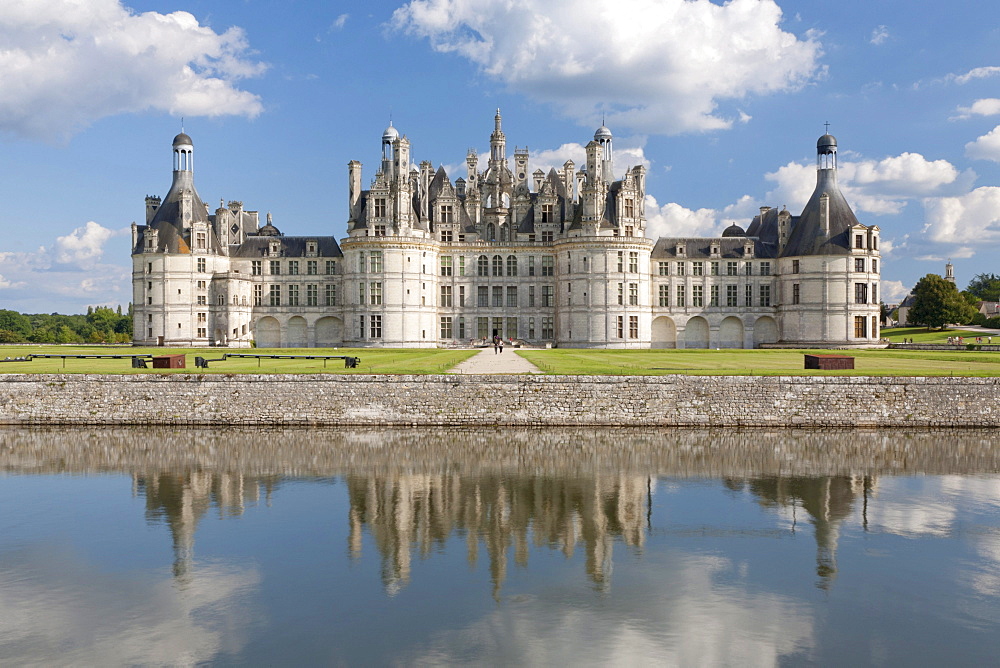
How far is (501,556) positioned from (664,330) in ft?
194

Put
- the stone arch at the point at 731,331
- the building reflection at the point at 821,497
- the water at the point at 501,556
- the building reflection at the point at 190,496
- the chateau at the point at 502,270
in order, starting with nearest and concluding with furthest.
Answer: the water at the point at 501,556, the building reflection at the point at 821,497, the building reflection at the point at 190,496, the chateau at the point at 502,270, the stone arch at the point at 731,331

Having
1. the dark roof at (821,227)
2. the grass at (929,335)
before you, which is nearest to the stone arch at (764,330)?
the dark roof at (821,227)

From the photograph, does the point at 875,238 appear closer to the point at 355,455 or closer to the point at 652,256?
the point at 652,256

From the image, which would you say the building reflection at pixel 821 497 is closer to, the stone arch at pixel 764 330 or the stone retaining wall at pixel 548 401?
the stone retaining wall at pixel 548 401

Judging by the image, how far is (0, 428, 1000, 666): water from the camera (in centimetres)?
1327

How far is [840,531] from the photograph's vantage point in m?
19.4

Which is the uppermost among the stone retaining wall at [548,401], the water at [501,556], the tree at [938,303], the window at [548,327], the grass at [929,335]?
the tree at [938,303]

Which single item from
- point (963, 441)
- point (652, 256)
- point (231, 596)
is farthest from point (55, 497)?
point (652, 256)

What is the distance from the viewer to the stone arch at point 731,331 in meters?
74.1

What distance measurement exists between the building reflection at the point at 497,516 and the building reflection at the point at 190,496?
278 centimetres

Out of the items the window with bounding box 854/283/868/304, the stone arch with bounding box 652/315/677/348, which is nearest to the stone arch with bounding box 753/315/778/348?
the stone arch with bounding box 652/315/677/348

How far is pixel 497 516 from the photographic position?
2047cm

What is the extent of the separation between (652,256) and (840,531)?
5627 cm

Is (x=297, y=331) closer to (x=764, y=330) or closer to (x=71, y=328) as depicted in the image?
(x=764, y=330)
